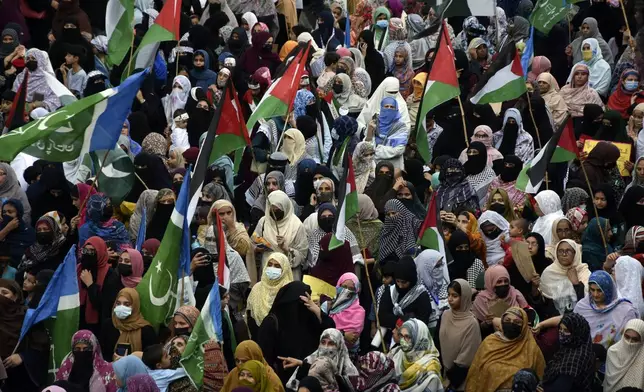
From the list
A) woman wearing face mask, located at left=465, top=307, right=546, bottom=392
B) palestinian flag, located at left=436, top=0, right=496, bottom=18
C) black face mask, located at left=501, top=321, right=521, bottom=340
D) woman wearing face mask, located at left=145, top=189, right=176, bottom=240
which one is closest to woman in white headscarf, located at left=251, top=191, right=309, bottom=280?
woman wearing face mask, located at left=145, top=189, right=176, bottom=240

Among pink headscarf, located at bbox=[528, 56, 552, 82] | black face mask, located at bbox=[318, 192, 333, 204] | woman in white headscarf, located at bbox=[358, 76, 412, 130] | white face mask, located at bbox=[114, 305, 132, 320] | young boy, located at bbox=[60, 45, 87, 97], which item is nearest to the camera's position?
white face mask, located at bbox=[114, 305, 132, 320]

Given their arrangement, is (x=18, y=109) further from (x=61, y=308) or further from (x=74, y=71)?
(x=61, y=308)

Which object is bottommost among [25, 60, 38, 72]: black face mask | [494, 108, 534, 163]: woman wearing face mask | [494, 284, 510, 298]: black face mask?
[494, 108, 534, 163]: woman wearing face mask

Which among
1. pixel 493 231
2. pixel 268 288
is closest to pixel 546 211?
pixel 493 231

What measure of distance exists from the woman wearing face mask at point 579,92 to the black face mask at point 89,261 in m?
5.79

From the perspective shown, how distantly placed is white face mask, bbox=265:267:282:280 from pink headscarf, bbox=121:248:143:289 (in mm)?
949

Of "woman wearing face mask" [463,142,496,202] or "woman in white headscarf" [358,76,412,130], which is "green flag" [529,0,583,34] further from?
"woman wearing face mask" [463,142,496,202]

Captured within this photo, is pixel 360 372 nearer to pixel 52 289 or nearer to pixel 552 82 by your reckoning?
pixel 52 289

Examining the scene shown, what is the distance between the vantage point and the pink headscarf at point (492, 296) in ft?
45.3

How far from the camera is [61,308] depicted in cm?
1409

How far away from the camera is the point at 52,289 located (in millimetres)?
14078

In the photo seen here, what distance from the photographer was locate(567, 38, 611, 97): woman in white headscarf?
765 inches

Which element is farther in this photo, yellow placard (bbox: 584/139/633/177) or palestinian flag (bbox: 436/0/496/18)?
palestinian flag (bbox: 436/0/496/18)

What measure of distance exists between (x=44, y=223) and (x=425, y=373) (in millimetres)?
3694
